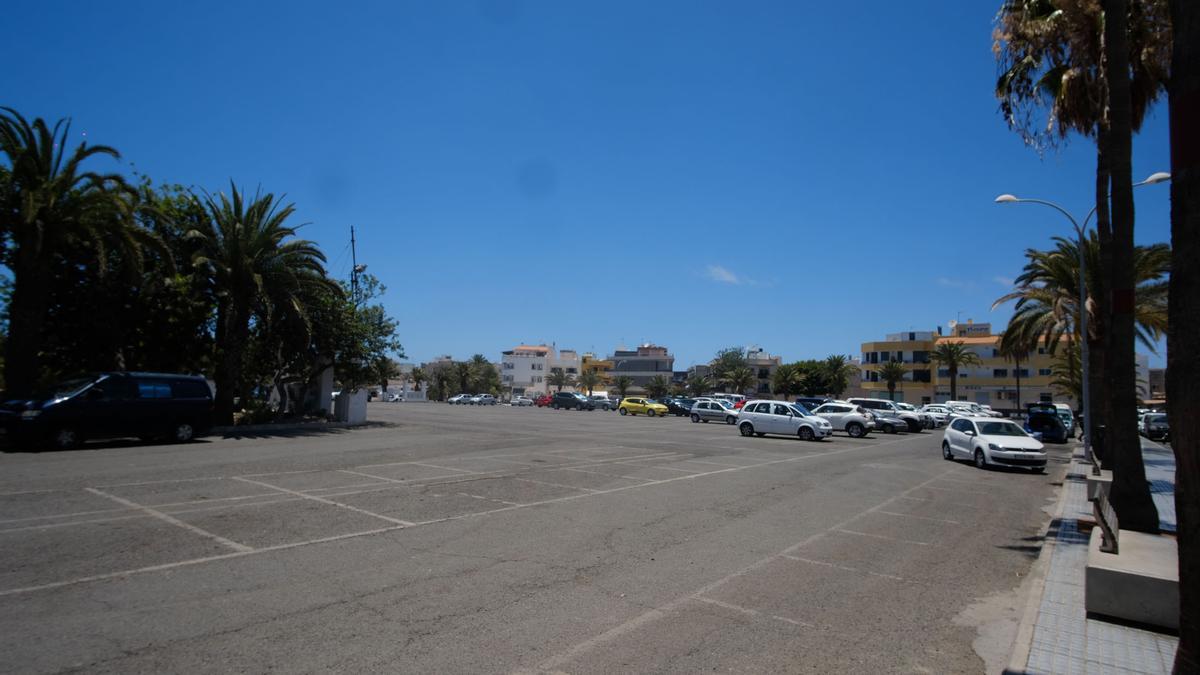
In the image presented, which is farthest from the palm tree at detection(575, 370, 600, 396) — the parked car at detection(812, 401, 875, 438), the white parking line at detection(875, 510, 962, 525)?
the white parking line at detection(875, 510, 962, 525)

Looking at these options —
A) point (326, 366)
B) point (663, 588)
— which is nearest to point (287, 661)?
point (663, 588)

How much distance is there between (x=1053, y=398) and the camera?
3184 inches

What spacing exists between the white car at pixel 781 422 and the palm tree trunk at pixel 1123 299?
19.6 meters

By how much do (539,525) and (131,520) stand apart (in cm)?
548

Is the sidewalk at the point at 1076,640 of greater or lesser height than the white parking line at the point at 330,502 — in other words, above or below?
below

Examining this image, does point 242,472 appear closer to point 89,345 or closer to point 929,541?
point 929,541

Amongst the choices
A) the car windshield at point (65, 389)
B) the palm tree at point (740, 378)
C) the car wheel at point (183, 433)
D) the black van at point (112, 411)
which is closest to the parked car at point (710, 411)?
the black van at point (112, 411)

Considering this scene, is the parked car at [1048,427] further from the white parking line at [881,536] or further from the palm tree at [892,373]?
the palm tree at [892,373]

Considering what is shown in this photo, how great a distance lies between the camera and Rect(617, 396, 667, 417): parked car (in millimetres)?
58500

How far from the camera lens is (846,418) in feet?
115

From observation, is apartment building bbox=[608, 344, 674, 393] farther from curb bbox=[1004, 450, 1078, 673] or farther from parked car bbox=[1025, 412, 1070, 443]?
curb bbox=[1004, 450, 1078, 673]

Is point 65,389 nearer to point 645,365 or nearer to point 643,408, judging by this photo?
point 643,408

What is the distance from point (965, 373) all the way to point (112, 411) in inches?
3498

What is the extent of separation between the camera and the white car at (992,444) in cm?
1919
